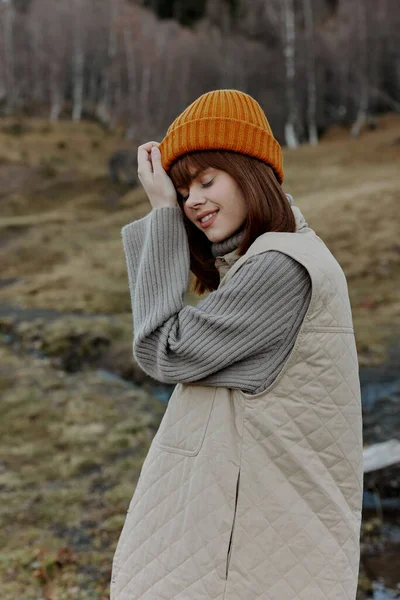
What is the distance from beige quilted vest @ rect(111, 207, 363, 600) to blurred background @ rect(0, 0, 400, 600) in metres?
2.28

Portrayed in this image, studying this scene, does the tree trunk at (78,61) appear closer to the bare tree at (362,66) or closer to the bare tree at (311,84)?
the bare tree at (311,84)

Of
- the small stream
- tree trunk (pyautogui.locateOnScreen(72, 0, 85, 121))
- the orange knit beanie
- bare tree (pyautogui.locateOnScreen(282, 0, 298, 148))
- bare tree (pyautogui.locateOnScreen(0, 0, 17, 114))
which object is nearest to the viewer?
the orange knit beanie

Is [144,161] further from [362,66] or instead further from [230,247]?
[362,66]

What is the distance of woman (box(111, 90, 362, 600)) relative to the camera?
4.66ft

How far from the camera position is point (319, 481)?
4.74 feet

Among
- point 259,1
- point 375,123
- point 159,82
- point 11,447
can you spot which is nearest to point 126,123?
point 159,82

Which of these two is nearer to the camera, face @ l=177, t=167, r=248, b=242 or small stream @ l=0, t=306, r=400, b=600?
face @ l=177, t=167, r=248, b=242

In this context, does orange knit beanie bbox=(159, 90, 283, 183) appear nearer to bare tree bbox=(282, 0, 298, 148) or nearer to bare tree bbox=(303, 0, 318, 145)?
bare tree bbox=(303, 0, 318, 145)

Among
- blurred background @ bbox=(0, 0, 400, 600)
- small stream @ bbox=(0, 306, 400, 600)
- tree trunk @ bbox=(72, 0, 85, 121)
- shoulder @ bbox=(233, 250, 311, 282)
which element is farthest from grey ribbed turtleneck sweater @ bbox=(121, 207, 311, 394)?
tree trunk @ bbox=(72, 0, 85, 121)

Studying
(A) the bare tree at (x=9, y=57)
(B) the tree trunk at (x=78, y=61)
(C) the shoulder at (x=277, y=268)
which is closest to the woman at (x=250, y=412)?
(C) the shoulder at (x=277, y=268)

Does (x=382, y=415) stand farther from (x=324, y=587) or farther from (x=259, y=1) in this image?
(x=259, y=1)

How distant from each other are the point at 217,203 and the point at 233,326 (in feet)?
1.17

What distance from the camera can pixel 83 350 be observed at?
8383 millimetres

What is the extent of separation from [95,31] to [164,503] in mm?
38858
